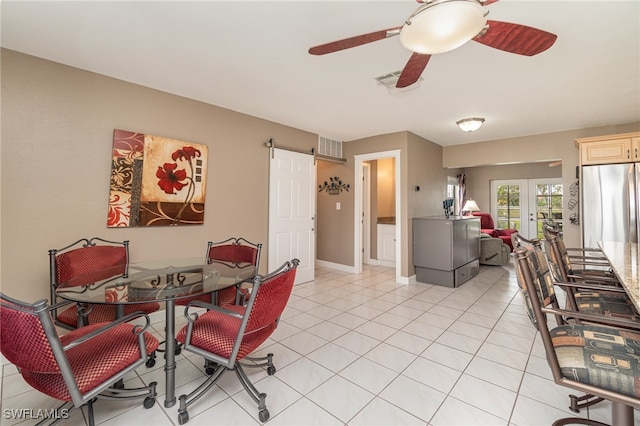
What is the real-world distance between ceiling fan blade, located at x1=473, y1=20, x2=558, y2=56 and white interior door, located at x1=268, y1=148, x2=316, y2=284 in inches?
116

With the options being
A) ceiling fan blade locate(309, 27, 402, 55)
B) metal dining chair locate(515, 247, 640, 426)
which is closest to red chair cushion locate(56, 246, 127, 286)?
ceiling fan blade locate(309, 27, 402, 55)

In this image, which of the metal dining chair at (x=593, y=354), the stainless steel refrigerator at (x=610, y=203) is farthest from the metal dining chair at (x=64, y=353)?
the stainless steel refrigerator at (x=610, y=203)

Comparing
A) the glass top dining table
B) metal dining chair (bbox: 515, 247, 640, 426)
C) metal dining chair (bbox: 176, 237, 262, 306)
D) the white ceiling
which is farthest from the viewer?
metal dining chair (bbox: 176, 237, 262, 306)

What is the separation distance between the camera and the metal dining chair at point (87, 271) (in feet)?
6.24

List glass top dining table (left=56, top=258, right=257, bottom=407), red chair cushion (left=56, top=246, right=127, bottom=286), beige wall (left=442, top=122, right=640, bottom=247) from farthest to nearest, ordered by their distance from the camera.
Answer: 1. beige wall (left=442, top=122, right=640, bottom=247)
2. red chair cushion (left=56, top=246, right=127, bottom=286)
3. glass top dining table (left=56, top=258, right=257, bottom=407)

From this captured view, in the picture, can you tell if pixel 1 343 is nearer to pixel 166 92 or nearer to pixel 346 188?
pixel 166 92

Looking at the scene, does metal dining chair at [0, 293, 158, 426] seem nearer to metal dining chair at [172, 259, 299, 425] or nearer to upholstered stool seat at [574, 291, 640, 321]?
metal dining chair at [172, 259, 299, 425]

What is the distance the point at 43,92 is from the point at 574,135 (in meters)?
6.60

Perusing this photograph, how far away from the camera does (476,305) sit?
3.46 meters

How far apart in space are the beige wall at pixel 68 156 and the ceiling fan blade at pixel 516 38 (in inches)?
115

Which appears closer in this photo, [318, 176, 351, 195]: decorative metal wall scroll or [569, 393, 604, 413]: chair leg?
[569, 393, 604, 413]: chair leg

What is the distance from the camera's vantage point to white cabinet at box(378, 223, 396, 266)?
560cm

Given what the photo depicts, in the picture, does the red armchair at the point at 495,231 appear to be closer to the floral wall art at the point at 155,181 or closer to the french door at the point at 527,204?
the french door at the point at 527,204

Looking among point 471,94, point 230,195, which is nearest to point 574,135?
point 471,94
